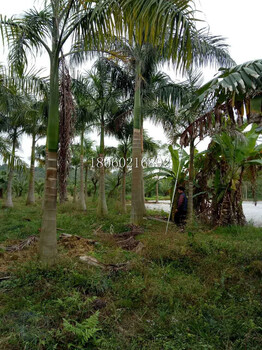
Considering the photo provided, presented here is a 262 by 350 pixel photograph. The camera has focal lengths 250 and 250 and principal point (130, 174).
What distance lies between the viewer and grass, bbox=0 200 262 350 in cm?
272

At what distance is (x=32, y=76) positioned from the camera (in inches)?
242

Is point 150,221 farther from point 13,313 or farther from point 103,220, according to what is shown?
point 13,313

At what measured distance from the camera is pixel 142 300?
3.67 m

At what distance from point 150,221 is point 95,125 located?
7.10m

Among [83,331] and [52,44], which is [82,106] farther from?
[83,331]

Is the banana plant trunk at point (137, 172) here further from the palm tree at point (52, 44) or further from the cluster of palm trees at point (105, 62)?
the palm tree at point (52, 44)

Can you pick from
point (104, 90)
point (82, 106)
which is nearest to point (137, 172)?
point (104, 90)

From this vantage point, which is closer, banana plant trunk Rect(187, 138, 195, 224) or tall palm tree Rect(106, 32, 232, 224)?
banana plant trunk Rect(187, 138, 195, 224)

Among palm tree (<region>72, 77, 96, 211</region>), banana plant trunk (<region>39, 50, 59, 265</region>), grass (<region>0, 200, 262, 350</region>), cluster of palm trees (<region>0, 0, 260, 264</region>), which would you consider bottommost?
grass (<region>0, 200, 262, 350</region>)

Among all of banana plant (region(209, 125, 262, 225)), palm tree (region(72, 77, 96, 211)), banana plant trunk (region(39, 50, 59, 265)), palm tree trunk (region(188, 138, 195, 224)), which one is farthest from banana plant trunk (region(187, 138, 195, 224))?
palm tree (region(72, 77, 96, 211))

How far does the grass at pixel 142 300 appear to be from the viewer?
2717mm

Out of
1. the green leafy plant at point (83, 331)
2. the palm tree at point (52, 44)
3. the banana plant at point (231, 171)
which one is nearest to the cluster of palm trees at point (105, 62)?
the palm tree at point (52, 44)

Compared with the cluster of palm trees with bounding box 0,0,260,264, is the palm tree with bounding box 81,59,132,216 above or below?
above

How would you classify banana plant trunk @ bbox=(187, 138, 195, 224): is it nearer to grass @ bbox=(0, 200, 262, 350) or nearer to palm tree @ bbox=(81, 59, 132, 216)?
grass @ bbox=(0, 200, 262, 350)
